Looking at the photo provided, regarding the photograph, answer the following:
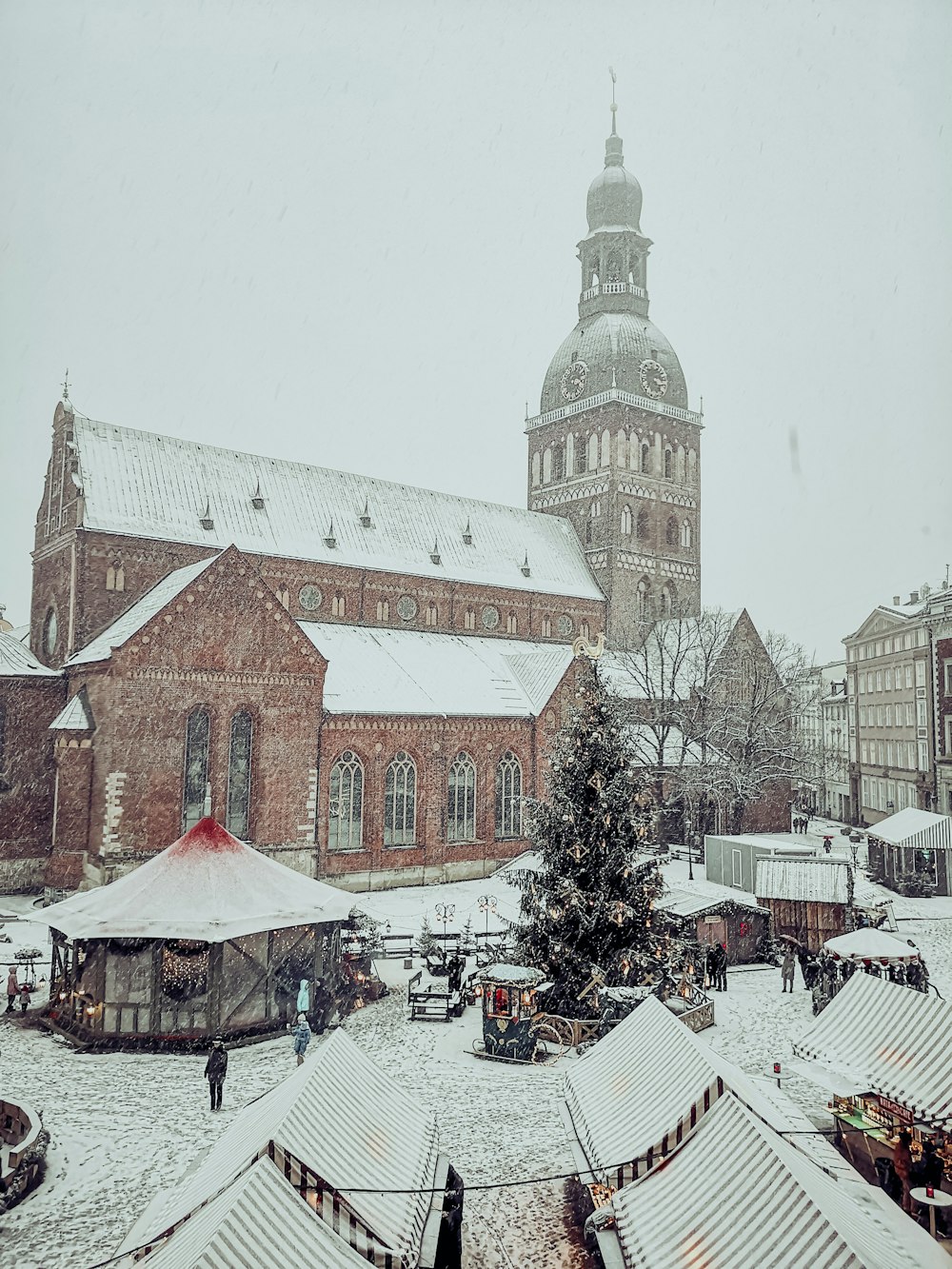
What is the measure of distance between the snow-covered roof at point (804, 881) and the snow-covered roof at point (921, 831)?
757cm

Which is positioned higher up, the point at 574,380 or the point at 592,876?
the point at 574,380

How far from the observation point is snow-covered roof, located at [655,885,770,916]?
898 inches

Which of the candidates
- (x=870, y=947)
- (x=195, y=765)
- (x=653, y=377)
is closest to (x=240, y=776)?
(x=195, y=765)

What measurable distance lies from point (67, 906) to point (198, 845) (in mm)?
2768

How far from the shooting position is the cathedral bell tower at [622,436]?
52750mm

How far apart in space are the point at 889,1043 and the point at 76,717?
24498mm

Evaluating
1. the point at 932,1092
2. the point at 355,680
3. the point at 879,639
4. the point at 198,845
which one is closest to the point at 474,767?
the point at 355,680

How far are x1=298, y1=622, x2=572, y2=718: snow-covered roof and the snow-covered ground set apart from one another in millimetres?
13250

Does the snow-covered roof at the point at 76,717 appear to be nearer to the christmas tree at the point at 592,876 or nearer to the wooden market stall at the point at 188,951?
the wooden market stall at the point at 188,951

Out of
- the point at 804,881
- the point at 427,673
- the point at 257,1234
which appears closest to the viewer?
the point at 257,1234

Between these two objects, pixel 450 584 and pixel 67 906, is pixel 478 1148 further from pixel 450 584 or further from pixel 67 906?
pixel 450 584

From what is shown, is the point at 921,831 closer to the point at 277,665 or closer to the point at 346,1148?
the point at 277,665

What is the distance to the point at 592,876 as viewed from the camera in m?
19.2

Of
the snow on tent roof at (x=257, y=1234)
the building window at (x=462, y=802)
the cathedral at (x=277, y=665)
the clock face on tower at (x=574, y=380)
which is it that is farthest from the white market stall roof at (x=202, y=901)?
the clock face on tower at (x=574, y=380)
